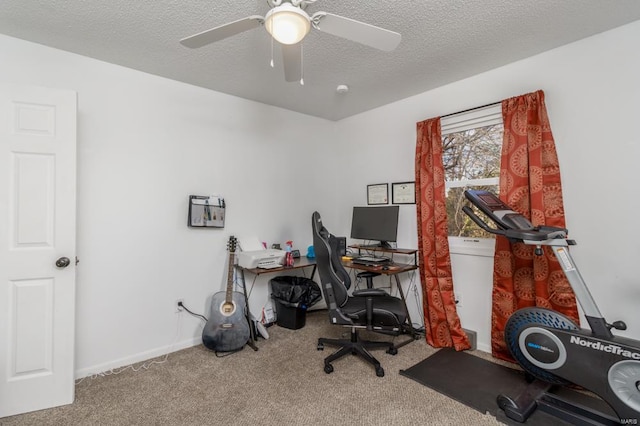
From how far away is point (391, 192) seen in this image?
3.47 meters

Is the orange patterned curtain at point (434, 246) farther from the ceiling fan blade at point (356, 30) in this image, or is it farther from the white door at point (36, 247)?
the white door at point (36, 247)

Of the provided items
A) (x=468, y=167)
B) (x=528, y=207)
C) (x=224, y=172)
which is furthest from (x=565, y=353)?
(x=224, y=172)

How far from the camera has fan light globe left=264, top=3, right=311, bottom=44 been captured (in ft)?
4.33

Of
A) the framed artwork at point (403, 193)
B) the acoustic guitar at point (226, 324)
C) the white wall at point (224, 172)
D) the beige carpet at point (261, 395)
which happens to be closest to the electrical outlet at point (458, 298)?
the white wall at point (224, 172)

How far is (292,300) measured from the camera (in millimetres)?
3234

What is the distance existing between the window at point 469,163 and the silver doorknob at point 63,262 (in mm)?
3120

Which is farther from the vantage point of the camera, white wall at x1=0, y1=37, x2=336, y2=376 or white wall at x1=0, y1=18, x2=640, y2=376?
white wall at x1=0, y1=37, x2=336, y2=376

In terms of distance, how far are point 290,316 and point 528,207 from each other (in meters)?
2.44

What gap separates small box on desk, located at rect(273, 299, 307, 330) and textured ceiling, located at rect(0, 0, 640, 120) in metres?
2.30

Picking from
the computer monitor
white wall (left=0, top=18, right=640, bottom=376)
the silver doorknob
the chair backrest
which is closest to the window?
white wall (left=0, top=18, right=640, bottom=376)

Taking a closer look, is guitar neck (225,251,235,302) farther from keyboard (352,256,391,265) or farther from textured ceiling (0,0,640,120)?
textured ceiling (0,0,640,120)

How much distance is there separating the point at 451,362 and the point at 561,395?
2.34 feet

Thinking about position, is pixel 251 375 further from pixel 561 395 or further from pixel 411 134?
pixel 411 134

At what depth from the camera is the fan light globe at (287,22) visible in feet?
4.33
